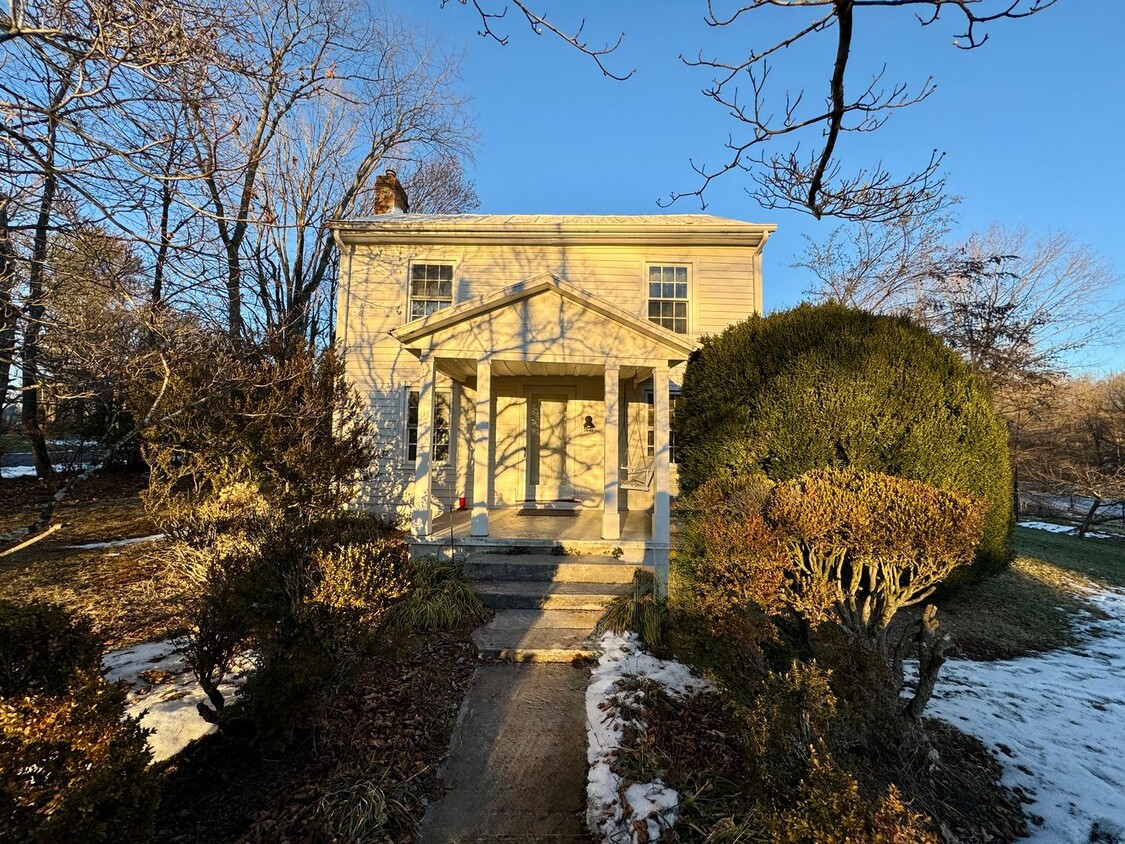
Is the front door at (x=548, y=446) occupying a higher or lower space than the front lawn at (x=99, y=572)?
higher

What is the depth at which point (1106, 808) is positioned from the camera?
8.57 feet

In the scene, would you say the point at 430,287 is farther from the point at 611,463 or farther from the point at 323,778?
the point at 323,778

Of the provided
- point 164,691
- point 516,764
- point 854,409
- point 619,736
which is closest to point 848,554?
point 854,409

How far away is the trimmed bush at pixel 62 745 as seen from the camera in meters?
1.58

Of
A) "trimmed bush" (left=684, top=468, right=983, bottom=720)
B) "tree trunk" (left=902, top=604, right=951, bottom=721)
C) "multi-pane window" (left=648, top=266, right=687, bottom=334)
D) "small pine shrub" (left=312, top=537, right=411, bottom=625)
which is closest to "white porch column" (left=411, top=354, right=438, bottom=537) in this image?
"small pine shrub" (left=312, top=537, right=411, bottom=625)

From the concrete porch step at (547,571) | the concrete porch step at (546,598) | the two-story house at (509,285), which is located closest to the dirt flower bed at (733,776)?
the concrete porch step at (546,598)

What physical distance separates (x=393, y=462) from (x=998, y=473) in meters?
8.76

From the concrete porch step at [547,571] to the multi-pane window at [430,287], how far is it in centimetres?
557

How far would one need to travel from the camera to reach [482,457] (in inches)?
262

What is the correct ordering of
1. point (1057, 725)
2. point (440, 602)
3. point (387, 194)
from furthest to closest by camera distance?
point (387, 194)
point (440, 602)
point (1057, 725)

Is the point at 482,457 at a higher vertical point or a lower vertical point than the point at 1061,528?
higher

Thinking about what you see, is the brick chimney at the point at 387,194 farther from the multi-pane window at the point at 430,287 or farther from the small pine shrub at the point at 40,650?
the small pine shrub at the point at 40,650

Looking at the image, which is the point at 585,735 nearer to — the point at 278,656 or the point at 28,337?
the point at 278,656

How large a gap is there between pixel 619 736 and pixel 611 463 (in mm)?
3834
